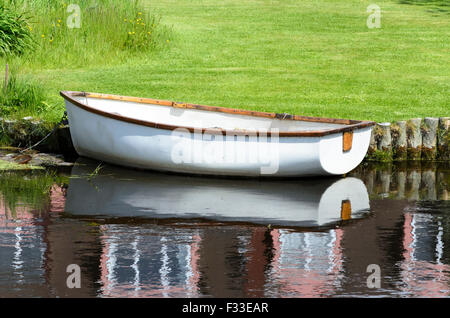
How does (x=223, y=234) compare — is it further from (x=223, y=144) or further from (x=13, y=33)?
(x=13, y=33)

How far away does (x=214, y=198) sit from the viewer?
41.8ft

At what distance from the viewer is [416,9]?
29.8 meters

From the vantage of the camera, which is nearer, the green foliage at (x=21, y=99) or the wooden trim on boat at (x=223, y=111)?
the wooden trim on boat at (x=223, y=111)

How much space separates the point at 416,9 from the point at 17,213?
20884 mm

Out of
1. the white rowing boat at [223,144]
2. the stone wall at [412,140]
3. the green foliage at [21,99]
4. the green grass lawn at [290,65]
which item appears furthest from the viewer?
the green grass lawn at [290,65]

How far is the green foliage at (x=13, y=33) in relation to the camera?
2069 centimetres

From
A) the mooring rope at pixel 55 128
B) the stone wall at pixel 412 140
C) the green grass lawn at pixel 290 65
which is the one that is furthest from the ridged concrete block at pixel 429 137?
the mooring rope at pixel 55 128

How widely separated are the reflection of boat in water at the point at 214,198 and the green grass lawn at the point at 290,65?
3.07 meters

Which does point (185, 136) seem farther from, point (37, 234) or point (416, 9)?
point (416, 9)

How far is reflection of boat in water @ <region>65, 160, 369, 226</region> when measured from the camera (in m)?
11.7

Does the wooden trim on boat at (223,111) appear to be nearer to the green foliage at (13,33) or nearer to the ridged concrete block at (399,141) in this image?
the ridged concrete block at (399,141)

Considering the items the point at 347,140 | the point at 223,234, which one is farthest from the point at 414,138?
the point at 223,234

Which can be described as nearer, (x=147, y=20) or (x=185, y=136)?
(x=185, y=136)
